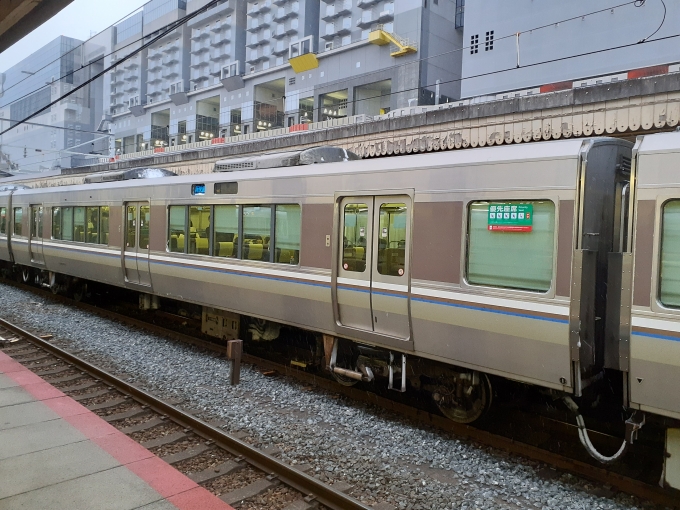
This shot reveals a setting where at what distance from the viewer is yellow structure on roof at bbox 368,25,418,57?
99.0 ft

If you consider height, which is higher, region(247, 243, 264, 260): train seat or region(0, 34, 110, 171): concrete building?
region(0, 34, 110, 171): concrete building

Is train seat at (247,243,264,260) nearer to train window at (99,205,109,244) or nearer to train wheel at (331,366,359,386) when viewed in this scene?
train wheel at (331,366,359,386)

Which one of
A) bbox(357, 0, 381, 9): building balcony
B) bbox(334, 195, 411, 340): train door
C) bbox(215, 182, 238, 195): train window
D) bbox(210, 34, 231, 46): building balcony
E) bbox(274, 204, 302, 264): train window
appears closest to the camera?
bbox(334, 195, 411, 340): train door

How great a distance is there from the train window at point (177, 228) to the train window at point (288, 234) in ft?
8.40

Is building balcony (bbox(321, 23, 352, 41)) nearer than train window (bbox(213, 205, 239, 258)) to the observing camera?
No

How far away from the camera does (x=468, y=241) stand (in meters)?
5.51

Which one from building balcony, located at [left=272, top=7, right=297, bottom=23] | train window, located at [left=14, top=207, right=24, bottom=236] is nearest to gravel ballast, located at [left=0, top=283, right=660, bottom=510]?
train window, located at [left=14, top=207, right=24, bottom=236]

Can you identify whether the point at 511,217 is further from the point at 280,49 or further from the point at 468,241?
the point at 280,49

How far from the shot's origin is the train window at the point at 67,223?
44.1ft

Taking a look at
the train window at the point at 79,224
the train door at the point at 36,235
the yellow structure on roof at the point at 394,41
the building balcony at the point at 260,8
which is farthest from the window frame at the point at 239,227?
the building balcony at the point at 260,8

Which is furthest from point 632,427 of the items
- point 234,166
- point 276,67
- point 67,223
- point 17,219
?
point 276,67

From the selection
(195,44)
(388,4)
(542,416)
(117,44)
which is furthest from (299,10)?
(542,416)

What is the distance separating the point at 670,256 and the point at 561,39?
20995 mm

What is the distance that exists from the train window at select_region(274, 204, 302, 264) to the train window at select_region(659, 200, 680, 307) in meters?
4.28
